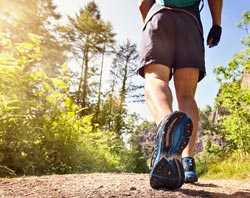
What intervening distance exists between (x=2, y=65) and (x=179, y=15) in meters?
1.85

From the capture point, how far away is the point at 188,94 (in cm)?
257

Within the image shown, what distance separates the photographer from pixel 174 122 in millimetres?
2012

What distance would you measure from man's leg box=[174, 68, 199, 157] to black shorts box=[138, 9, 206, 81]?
0.05 m

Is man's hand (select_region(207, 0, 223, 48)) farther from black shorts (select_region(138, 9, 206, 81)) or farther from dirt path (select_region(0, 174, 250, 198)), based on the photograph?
dirt path (select_region(0, 174, 250, 198))

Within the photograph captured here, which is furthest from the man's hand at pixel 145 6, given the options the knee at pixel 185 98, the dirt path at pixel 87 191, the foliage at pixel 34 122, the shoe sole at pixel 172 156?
the foliage at pixel 34 122

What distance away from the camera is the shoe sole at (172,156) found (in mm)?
1955

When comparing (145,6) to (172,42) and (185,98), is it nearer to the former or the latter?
(172,42)

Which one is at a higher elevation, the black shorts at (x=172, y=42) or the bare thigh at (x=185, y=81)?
the black shorts at (x=172, y=42)

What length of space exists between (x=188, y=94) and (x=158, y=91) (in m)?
0.35

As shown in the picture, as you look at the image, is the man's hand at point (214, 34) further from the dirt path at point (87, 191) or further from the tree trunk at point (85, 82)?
the tree trunk at point (85, 82)

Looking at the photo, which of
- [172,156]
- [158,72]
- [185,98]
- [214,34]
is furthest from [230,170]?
[172,156]

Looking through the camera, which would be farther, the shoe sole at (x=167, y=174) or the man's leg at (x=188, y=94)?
the man's leg at (x=188, y=94)

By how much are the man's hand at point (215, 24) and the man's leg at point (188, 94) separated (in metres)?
0.40

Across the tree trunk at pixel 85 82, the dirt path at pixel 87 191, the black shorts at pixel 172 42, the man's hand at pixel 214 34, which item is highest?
the tree trunk at pixel 85 82
